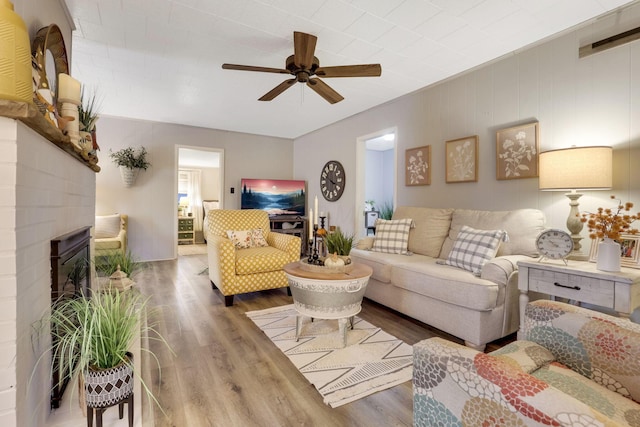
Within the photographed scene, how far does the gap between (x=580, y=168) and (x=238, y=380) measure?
103 inches

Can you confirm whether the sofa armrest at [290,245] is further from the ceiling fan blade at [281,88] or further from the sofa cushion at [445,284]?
the ceiling fan blade at [281,88]

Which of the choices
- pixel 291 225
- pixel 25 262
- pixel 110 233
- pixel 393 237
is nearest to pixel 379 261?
pixel 393 237

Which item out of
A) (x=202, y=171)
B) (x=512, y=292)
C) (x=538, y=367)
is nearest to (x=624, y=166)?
(x=512, y=292)

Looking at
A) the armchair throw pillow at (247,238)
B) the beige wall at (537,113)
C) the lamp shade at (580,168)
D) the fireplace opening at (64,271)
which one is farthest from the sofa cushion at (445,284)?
the fireplace opening at (64,271)

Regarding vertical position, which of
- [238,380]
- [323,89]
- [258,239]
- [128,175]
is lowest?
[238,380]

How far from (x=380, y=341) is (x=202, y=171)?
8.37m

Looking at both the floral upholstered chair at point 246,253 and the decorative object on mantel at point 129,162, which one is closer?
the floral upholstered chair at point 246,253

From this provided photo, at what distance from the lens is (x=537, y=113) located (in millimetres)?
2637

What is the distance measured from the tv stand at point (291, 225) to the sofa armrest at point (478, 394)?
5.15 m

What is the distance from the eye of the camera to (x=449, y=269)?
7.95 feet

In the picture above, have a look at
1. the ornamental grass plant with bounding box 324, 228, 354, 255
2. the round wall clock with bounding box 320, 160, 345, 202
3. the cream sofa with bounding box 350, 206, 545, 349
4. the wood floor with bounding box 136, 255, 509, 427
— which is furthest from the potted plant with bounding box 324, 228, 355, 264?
the round wall clock with bounding box 320, 160, 345, 202

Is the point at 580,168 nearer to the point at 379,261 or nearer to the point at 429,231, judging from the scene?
the point at 429,231

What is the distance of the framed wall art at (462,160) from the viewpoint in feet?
10.3

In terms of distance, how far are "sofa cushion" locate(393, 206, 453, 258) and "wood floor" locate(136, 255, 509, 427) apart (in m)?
0.74
